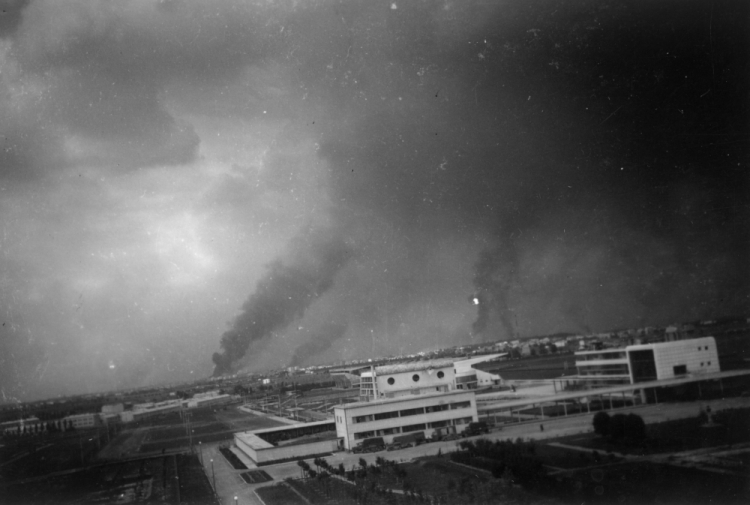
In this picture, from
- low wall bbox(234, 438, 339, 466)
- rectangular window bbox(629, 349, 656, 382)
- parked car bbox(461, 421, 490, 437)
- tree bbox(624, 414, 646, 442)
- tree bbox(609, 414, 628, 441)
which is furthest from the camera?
rectangular window bbox(629, 349, 656, 382)

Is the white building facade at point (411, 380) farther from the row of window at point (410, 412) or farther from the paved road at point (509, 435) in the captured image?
the paved road at point (509, 435)

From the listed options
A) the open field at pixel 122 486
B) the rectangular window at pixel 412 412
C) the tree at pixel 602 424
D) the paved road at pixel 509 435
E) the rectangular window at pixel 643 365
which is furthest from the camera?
the rectangular window at pixel 643 365

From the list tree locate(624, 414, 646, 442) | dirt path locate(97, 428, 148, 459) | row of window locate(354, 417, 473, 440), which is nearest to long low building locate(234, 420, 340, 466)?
row of window locate(354, 417, 473, 440)

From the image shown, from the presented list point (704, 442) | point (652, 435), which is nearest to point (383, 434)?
point (652, 435)

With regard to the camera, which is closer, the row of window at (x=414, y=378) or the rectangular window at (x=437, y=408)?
the rectangular window at (x=437, y=408)

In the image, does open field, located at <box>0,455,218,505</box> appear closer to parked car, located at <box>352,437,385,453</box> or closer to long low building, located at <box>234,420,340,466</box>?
long low building, located at <box>234,420,340,466</box>

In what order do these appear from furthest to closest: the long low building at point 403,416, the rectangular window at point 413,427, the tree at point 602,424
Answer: the rectangular window at point 413,427 < the long low building at point 403,416 < the tree at point 602,424

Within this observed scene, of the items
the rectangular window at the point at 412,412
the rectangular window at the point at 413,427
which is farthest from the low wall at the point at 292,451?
the rectangular window at the point at 412,412

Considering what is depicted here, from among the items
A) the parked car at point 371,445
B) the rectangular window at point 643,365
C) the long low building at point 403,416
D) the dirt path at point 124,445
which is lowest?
the dirt path at point 124,445

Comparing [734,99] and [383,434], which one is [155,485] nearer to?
[383,434]
